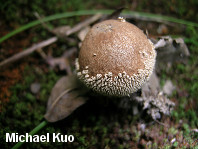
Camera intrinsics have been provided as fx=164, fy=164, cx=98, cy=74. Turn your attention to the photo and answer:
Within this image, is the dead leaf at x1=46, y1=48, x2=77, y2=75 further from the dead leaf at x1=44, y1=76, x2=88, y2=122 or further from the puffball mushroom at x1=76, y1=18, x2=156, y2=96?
the puffball mushroom at x1=76, y1=18, x2=156, y2=96

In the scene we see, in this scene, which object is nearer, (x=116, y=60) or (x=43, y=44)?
(x=116, y=60)

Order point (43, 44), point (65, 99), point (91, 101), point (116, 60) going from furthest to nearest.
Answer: point (43, 44) → point (91, 101) → point (65, 99) → point (116, 60)

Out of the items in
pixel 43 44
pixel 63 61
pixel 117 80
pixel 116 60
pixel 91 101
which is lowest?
pixel 91 101

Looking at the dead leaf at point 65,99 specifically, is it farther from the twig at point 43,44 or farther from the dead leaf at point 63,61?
the twig at point 43,44

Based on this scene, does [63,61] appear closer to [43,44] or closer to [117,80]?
[43,44]

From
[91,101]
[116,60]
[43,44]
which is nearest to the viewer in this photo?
[116,60]

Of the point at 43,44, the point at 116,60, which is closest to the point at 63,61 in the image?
the point at 43,44

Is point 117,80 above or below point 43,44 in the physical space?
below

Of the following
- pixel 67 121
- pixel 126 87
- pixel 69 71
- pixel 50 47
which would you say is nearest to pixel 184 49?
pixel 126 87
